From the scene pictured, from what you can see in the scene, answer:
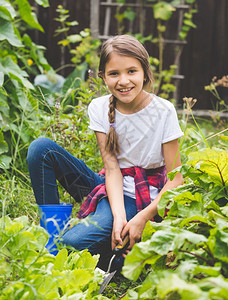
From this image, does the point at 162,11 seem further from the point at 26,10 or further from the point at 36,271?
the point at 36,271

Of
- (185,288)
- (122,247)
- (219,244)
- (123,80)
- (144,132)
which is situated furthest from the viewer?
(144,132)

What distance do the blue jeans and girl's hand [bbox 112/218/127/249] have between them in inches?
2.3

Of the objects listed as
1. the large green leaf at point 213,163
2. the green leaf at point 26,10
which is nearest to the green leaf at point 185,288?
the large green leaf at point 213,163

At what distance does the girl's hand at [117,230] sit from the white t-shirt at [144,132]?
0.22 meters

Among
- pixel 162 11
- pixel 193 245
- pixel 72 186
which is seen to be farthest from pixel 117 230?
pixel 162 11

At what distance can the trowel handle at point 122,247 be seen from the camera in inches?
65.6

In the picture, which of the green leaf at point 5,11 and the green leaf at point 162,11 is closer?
the green leaf at point 5,11

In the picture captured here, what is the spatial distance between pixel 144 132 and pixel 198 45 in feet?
11.8

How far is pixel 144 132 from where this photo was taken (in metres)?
1.92

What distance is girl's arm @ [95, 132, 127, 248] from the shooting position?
171 cm

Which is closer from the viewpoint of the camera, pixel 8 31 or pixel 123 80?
pixel 123 80

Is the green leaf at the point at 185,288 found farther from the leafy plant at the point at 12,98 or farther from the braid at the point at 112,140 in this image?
the leafy plant at the point at 12,98

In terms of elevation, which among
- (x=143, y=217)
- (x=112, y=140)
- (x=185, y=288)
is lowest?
(x=143, y=217)

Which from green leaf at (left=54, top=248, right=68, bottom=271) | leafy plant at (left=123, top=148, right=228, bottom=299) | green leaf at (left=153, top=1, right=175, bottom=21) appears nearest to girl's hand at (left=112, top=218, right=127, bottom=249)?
leafy plant at (left=123, top=148, right=228, bottom=299)
